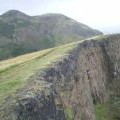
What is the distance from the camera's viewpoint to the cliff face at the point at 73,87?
24586mm

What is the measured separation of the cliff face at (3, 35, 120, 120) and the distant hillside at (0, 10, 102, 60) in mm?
55983

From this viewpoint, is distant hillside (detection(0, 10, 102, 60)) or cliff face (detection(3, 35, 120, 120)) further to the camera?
distant hillside (detection(0, 10, 102, 60))

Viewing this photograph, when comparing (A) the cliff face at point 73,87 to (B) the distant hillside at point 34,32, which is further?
(B) the distant hillside at point 34,32

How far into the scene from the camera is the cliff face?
2459cm

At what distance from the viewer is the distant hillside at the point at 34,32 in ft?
450

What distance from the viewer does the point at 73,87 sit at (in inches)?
1715

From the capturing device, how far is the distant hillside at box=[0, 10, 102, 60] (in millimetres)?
137250

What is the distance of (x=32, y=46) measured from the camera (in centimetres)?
13712

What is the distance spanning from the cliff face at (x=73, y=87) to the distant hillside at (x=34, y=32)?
184 feet

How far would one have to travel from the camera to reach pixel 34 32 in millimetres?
148500

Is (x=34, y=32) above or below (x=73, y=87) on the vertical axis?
above

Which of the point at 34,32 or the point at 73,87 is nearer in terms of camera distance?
the point at 73,87

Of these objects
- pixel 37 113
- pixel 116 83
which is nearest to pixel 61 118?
pixel 37 113

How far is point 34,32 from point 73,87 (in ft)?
349
